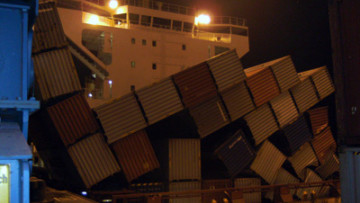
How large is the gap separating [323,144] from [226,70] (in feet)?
30.8

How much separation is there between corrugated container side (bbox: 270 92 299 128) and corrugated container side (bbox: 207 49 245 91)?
316cm

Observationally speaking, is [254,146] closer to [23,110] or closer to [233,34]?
[23,110]

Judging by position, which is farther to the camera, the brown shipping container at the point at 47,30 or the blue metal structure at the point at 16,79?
the brown shipping container at the point at 47,30

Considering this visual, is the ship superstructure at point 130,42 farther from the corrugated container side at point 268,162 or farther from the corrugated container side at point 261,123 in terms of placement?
the corrugated container side at point 268,162

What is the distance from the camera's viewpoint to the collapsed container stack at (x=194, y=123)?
13.9 m

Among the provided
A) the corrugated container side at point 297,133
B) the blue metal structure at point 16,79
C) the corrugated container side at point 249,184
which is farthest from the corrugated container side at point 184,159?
the blue metal structure at point 16,79

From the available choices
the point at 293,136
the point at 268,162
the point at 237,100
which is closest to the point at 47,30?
the point at 237,100

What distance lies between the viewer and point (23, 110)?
561 cm

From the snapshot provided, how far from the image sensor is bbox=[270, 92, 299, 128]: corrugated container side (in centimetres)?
1879

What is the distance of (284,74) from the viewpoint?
62.2 ft

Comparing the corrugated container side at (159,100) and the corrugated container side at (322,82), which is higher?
the corrugated container side at (322,82)

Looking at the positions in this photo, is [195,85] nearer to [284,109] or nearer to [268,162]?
[284,109]

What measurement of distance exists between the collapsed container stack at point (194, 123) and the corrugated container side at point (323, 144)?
64mm

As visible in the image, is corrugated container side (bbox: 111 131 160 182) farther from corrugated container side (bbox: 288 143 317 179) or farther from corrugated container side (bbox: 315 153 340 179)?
corrugated container side (bbox: 315 153 340 179)
